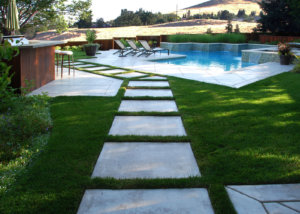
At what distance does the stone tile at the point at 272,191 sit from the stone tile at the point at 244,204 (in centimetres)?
6

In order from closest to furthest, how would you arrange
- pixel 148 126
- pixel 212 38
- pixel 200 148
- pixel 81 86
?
1. pixel 200 148
2. pixel 148 126
3. pixel 81 86
4. pixel 212 38

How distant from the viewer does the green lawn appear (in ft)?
7.11

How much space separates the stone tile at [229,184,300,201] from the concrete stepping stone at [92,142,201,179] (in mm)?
437

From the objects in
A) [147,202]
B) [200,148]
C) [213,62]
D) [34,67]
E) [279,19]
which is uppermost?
[279,19]

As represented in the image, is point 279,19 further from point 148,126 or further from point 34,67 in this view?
point 148,126

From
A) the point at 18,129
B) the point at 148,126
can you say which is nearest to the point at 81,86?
the point at 148,126

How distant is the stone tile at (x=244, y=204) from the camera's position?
198 cm

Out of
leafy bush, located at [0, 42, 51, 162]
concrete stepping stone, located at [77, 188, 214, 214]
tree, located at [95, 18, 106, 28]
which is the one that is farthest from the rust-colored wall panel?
tree, located at [95, 18, 106, 28]

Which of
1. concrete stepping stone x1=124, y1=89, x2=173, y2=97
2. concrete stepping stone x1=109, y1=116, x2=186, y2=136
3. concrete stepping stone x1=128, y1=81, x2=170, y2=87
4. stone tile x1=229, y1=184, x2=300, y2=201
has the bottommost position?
stone tile x1=229, y1=184, x2=300, y2=201

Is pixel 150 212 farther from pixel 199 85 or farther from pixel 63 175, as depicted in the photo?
pixel 199 85

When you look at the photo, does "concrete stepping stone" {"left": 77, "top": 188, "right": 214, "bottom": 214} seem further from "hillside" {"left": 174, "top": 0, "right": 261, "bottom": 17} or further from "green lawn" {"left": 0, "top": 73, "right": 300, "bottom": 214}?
"hillside" {"left": 174, "top": 0, "right": 261, "bottom": 17}

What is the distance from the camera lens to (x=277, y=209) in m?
2.00

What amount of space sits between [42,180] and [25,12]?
1394 centimetres

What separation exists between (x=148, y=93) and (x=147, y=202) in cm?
374
